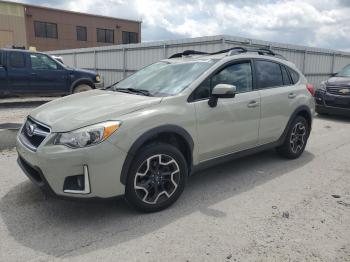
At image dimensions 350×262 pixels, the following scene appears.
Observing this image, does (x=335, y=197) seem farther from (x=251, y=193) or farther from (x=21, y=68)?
(x=21, y=68)

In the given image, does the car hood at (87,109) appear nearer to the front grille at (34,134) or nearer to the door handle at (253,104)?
the front grille at (34,134)

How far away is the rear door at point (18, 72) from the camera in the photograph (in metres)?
10.2

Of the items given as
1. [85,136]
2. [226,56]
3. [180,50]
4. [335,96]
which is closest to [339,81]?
[335,96]

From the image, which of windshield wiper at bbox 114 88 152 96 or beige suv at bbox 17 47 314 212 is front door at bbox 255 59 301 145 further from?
windshield wiper at bbox 114 88 152 96

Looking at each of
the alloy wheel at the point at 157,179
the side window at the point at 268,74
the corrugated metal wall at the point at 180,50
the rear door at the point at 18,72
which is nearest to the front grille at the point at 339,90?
the corrugated metal wall at the point at 180,50

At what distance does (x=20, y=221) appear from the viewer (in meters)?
3.27

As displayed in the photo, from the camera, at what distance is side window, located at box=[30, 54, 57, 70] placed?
10.6 metres

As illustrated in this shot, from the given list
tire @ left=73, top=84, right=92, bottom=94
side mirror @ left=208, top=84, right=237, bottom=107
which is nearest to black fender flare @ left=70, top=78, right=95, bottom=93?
tire @ left=73, top=84, right=92, bottom=94

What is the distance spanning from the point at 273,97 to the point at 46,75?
27.1ft

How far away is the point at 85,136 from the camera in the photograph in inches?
118

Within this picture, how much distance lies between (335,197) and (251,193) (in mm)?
1011

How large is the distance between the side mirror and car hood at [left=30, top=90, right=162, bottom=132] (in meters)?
0.66

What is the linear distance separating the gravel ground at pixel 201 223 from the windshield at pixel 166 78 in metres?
1.31

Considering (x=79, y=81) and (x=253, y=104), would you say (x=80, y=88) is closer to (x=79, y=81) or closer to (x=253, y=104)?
(x=79, y=81)
